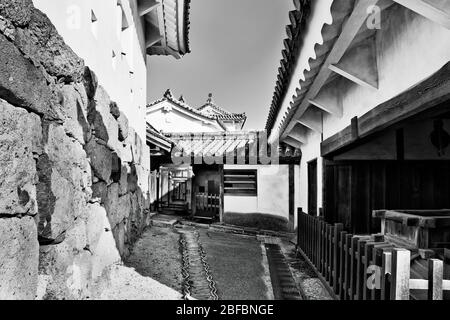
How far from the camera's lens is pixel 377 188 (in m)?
5.53

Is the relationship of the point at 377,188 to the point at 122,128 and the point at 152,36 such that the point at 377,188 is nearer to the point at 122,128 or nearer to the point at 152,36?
the point at 122,128

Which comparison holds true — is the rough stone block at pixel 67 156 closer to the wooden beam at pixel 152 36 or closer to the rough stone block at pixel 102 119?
the rough stone block at pixel 102 119

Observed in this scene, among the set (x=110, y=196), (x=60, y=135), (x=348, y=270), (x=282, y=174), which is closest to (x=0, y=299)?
(x=60, y=135)

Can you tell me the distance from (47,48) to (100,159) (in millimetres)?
1434

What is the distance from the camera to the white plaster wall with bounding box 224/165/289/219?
11.1 m

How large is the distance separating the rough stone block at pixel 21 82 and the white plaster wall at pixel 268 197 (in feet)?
32.1

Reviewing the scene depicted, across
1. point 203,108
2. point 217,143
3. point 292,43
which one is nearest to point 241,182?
point 217,143

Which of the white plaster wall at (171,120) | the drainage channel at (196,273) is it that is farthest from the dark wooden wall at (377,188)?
the white plaster wall at (171,120)

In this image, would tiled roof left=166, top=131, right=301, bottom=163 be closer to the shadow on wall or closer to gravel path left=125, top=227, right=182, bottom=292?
→ the shadow on wall

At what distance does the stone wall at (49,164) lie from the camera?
63.1 inches

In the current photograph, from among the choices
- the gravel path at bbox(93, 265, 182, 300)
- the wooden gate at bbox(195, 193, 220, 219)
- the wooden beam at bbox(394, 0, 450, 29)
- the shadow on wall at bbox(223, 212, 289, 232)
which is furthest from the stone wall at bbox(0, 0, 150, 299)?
the wooden gate at bbox(195, 193, 220, 219)

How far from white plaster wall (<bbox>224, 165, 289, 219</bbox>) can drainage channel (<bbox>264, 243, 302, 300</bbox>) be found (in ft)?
10.9

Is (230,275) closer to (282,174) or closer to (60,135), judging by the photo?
(60,135)

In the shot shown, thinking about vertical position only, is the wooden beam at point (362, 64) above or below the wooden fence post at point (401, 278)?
above
